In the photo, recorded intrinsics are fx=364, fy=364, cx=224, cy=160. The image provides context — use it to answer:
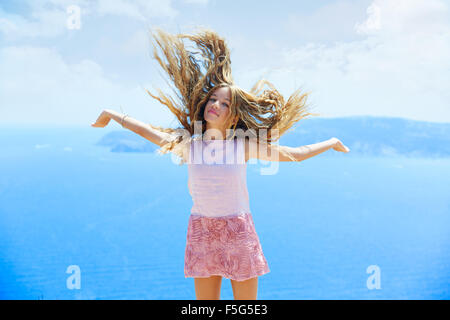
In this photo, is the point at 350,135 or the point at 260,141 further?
the point at 350,135

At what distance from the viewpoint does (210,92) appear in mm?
1459

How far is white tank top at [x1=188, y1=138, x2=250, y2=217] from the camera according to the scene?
138cm

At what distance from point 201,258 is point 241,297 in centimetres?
21

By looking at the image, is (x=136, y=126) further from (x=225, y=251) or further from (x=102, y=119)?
(x=225, y=251)

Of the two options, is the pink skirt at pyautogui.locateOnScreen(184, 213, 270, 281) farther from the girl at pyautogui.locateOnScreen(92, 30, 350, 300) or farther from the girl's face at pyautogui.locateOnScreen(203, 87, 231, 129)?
the girl's face at pyautogui.locateOnScreen(203, 87, 231, 129)

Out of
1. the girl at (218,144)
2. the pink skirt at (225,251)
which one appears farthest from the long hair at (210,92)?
the pink skirt at (225,251)

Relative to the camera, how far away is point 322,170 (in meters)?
10.8

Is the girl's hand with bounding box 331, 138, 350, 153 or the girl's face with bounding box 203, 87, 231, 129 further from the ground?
the girl's face with bounding box 203, 87, 231, 129

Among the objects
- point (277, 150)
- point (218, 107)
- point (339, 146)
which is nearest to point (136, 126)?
point (218, 107)

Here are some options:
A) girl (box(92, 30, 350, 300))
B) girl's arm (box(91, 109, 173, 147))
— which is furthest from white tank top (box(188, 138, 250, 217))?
girl's arm (box(91, 109, 173, 147))

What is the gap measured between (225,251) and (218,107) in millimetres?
550

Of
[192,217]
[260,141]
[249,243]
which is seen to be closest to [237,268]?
[249,243]
